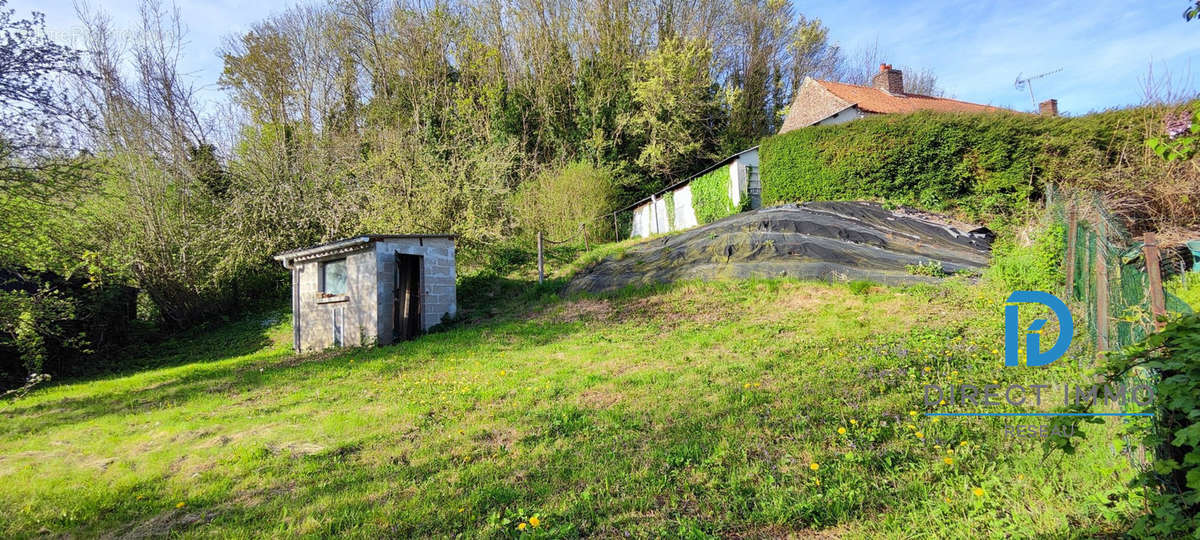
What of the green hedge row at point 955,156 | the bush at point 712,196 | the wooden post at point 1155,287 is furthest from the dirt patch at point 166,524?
the bush at point 712,196

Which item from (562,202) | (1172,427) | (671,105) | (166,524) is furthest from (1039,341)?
(671,105)

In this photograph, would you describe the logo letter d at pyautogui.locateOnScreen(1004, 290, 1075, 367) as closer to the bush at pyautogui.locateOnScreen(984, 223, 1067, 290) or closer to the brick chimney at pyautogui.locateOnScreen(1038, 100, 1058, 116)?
the bush at pyautogui.locateOnScreen(984, 223, 1067, 290)

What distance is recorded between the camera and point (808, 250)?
11609mm

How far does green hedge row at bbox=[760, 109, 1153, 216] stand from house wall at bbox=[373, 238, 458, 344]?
1234 cm

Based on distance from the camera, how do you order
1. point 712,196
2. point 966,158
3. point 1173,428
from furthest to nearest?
point 712,196
point 966,158
point 1173,428

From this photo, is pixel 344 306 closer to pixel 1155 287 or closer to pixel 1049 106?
pixel 1155 287

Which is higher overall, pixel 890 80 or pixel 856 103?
pixel 890 80

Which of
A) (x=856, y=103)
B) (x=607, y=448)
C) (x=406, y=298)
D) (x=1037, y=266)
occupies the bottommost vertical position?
(x=607, y=448)

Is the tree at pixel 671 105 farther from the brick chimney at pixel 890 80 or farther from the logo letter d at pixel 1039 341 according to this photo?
the logo letter d at pixel 1039 341

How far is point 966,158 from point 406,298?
16864 mm

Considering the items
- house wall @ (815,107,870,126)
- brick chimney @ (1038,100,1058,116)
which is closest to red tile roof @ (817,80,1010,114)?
house wall @ (815,107,870,126)

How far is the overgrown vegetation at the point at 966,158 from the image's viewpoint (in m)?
14.6

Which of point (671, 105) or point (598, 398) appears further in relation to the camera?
point (671, 105)

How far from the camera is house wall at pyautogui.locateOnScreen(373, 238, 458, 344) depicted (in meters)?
11.8
